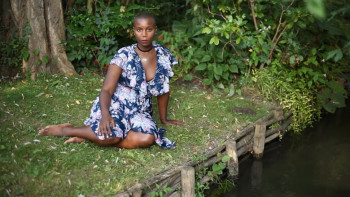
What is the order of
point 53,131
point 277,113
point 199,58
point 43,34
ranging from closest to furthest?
point 53,131
point 277,113
point 43,34
point 199,58

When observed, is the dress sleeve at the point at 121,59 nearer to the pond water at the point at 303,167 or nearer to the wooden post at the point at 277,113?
the pond water at the point at 303,167

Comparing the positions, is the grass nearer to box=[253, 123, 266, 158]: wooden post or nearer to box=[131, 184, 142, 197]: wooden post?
box=[131, 184, 142, 197]: wooden post

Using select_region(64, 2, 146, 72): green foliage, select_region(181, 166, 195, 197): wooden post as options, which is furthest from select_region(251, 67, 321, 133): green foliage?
select_region(181, 166, 195, 197): wooden post

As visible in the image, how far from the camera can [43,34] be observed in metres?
6.23

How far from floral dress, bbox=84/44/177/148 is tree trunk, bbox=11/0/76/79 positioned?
251 centimetres

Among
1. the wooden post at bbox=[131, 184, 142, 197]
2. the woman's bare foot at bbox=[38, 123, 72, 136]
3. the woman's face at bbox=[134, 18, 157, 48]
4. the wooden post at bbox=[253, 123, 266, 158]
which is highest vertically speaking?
the woman's face at bbox=[134, 18, 157, 48]

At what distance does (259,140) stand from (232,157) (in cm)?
80

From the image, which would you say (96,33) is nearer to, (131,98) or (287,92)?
(131,98)

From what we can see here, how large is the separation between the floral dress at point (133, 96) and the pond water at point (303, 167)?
1.39 metres

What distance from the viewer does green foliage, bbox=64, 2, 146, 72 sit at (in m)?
6.26

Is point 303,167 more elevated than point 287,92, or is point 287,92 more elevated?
point 287,92

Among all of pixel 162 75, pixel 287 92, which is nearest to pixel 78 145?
pixel 162 75

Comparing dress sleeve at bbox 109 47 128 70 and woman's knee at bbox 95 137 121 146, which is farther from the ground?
dress sleeve at bbox 109 47 128 70

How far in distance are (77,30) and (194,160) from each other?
3149 mm
